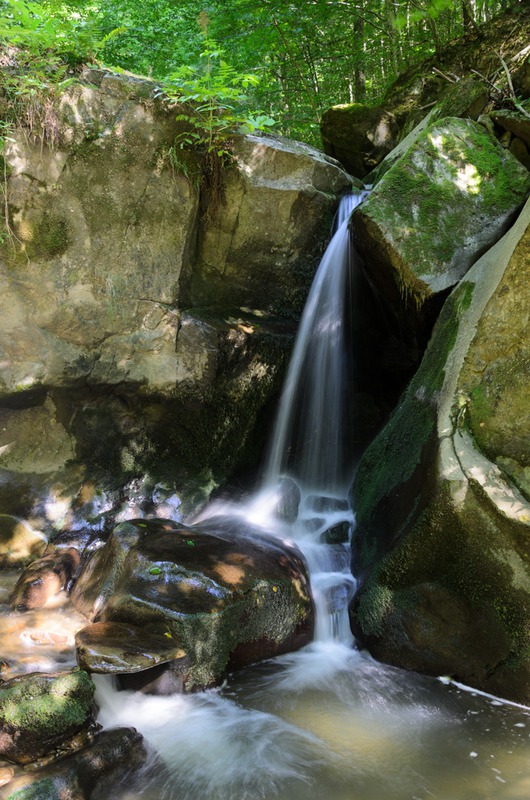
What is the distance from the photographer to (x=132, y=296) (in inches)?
235

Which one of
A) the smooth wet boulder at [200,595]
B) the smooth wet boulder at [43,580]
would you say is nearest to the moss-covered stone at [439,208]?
the smooth wet boulder at [200,595]

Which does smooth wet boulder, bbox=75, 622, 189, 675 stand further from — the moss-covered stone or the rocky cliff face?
the moss-covered stone

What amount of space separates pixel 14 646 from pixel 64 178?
14.2ft

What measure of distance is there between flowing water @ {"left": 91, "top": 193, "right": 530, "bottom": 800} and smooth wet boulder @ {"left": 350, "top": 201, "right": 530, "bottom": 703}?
259 mm

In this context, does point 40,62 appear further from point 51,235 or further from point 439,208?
point 439,208

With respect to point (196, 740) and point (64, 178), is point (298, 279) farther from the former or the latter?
point (196, 740)

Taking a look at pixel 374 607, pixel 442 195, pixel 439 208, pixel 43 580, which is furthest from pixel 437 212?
pixel 43 580

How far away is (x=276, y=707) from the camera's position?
3.62m

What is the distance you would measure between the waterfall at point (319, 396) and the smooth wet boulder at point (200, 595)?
1705mm

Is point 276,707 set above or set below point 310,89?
below

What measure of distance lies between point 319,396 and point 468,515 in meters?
3.05

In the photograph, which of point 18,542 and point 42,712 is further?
point 18,542

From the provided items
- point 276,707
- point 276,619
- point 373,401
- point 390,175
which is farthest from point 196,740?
point 390,175

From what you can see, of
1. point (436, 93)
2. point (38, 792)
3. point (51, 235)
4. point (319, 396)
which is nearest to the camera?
point (38, 792)
